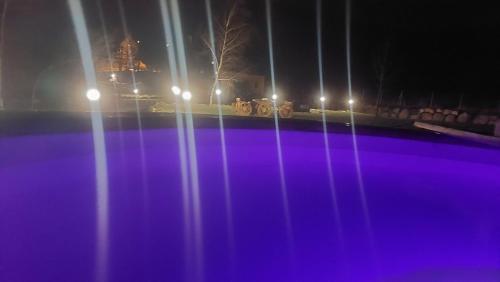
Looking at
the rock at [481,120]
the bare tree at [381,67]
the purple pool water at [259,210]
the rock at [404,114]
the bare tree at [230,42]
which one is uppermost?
the bare tree at [230,42]

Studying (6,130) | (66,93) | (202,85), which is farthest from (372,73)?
(6,130)

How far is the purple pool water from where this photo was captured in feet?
12.3

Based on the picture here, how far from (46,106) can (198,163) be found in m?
7.86

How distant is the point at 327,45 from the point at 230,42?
5.77 meters

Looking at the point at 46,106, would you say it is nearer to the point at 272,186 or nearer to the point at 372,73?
the point at 272,186

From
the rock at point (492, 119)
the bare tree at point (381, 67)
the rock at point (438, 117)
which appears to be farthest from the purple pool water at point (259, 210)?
the bare tree at point (381, 67)

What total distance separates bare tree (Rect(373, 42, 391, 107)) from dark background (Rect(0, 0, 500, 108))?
30 cm

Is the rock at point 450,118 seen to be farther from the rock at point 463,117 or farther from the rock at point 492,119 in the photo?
the rock at point 492,119

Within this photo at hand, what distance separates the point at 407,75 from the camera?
1892 cm

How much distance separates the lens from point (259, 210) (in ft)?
17.7

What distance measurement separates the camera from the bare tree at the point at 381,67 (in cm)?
1841

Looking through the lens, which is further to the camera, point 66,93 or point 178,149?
point 66,93

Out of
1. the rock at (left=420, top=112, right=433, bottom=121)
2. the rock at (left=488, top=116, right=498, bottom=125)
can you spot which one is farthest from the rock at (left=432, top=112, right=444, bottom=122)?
the rock at (left=488, top=116, right=498, bottom=125)

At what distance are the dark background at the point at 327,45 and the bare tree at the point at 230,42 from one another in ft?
3.18
